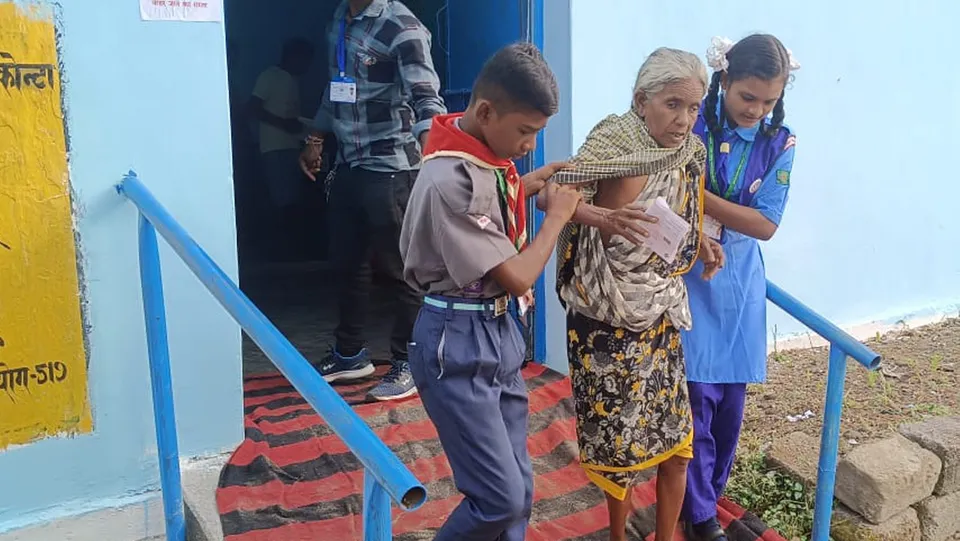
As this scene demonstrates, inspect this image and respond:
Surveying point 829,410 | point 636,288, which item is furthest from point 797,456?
point 636,288

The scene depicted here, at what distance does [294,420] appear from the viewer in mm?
3146

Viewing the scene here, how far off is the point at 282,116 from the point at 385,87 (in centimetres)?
305

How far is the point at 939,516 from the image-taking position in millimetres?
3088

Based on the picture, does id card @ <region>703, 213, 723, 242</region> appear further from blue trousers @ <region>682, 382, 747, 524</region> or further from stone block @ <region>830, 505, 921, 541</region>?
stone block @ <region>830, 505, 921, 541</region>

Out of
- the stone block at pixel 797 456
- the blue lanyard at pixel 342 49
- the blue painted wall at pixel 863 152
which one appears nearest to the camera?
the stone block at pixel 797 456

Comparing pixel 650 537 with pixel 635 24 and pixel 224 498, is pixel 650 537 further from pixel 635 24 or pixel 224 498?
pixel 635 24

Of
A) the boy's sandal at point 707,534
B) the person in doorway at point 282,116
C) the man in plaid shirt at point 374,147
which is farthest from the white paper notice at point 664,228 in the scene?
the person in doorway at point 282,116

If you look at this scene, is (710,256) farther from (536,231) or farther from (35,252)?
(35,252)

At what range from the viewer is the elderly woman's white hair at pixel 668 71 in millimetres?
1990

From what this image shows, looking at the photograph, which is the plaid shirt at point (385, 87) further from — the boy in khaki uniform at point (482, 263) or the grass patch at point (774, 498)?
the grass patch at point (774, 498)

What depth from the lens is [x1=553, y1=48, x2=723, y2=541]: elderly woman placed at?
2043mm

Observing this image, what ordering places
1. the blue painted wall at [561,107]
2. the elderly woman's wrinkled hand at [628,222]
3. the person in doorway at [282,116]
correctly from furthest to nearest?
the person in doorway at [282,116] → the blue painted wall at [561,107] → the elderly woman's wrinkled hand at [628,222]

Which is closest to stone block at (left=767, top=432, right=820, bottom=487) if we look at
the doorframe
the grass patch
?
the grass patch

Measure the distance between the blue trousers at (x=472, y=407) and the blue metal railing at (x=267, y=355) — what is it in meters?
0.33
